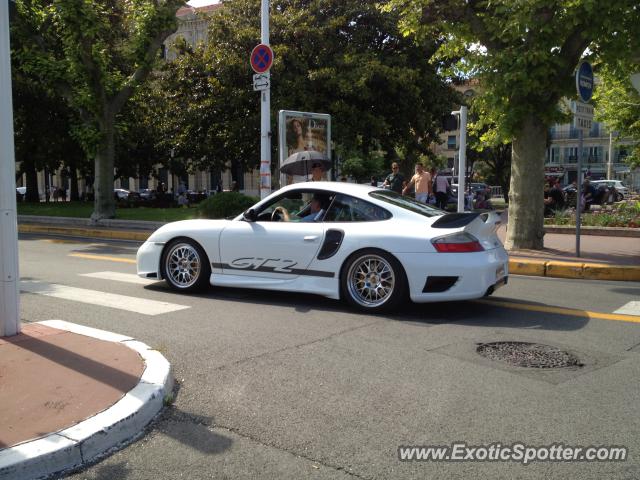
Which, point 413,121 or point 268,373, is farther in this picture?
point 413,121

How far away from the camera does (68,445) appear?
317cm

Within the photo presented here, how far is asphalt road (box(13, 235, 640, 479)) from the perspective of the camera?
3.19m

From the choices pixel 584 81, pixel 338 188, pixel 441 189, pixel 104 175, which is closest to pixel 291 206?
pixel 338 188

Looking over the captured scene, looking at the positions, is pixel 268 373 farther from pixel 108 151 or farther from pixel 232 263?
pixel 108 151

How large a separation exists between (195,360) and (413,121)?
894 inches

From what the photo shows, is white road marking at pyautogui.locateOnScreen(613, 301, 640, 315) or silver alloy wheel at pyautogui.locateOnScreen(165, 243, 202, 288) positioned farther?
silver alloy wheel at pyautogui.locateOnScreen(165, 243, 202, 288)

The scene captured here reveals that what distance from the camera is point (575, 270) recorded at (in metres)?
9.41

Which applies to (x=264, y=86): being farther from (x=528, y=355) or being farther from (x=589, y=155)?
(x=589, y=155)

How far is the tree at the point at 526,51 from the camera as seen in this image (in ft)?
31.8

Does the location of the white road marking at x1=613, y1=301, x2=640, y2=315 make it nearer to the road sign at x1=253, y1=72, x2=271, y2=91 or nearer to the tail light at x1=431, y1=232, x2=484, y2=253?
the tail light at x1=431, y1=232, x2=484, y2=253

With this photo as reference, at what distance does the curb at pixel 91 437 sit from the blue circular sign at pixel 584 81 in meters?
8.26

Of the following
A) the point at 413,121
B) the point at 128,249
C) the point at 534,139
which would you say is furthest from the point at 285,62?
the point at 534,139

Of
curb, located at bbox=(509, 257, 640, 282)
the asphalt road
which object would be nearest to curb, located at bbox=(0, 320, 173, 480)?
the asphalt road

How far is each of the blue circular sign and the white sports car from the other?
407 centimetres
